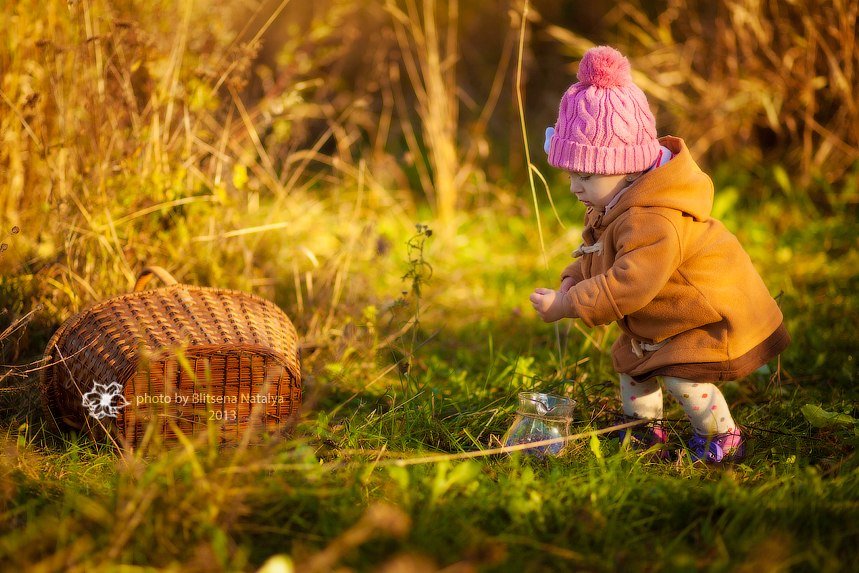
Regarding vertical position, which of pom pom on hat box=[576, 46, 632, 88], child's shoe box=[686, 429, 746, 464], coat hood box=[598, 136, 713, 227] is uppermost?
pom pom on hat box=[576, 46, 632, 88]

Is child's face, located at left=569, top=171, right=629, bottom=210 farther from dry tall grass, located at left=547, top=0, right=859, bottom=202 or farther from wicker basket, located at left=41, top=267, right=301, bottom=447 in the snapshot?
dry tall grass, located at left=547, top=0, right=859, bottom=202

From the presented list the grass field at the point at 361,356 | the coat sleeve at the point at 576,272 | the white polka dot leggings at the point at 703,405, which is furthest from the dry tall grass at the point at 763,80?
the white polka dot leggings at the point at 703,405

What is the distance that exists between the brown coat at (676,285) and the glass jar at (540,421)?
257 millimetres

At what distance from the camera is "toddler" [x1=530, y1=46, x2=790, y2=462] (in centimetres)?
220

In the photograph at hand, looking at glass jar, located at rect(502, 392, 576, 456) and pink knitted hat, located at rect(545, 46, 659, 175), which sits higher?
pink knitted hat, located at rect(545, 46, 659, 175)

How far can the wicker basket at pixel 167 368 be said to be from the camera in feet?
7.55

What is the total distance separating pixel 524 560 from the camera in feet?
5.75

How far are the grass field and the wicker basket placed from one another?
0.09 m

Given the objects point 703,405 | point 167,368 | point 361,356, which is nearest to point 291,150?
point 361,356

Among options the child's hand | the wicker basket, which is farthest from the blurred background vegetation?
the child's hand

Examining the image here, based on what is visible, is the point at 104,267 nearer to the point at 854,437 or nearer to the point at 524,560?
the point at 524,560

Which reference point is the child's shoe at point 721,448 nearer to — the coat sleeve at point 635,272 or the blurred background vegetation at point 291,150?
the coat sleeve at point 635,272

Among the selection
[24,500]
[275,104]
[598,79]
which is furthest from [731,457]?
[275,104]

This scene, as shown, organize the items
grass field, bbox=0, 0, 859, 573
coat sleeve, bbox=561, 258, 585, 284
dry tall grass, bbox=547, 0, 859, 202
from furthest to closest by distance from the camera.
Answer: dry tall grass, bbox=547, 0, 859, 202, coat sleeve, bbox=561, 258, 585, 284, grass field, bbox=0, 0, 859, 573
